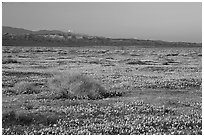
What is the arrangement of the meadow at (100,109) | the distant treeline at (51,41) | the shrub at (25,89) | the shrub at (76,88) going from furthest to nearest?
the distant treeline at (51,41)
the shrub at (25,89)
the shrub at (76,88)
the meadow at (100,109)

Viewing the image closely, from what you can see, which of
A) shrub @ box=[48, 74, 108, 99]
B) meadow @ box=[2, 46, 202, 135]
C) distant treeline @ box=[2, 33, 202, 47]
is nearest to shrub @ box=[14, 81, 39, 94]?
meadow @ box=[2, 46, 202, 135]

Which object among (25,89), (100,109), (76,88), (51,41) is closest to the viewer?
(100,109)

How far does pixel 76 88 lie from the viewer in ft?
59.2

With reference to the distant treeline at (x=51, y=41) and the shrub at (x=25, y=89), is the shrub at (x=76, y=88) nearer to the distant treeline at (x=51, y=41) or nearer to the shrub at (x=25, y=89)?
the shrub at (x=25, y=89)

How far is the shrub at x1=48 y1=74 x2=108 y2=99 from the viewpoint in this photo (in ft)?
58.0

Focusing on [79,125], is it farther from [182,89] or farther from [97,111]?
[182,89]

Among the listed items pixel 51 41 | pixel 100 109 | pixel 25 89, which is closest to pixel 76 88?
pixel 25 89

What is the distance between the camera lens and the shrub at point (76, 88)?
1769 cm

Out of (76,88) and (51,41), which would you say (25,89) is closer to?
(76,88)

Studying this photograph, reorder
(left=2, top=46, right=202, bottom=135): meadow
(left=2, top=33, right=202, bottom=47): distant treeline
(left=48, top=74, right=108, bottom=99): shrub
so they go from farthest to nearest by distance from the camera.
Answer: (left=2, top=33, right=202, bottom=47): distant treeline
(left=48, top=74, right=108, bottom=99): shrub
(left=2, top=46, right=202, bottom=135): meadow

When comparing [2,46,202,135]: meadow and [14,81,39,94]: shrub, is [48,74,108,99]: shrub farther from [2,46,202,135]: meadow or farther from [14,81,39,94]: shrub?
[14,81,39,94]: shrub

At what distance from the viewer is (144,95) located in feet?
60.7

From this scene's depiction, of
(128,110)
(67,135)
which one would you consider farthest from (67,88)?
(67,135)

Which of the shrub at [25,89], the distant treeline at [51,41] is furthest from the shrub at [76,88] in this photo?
the distant treeline at [51,41]
